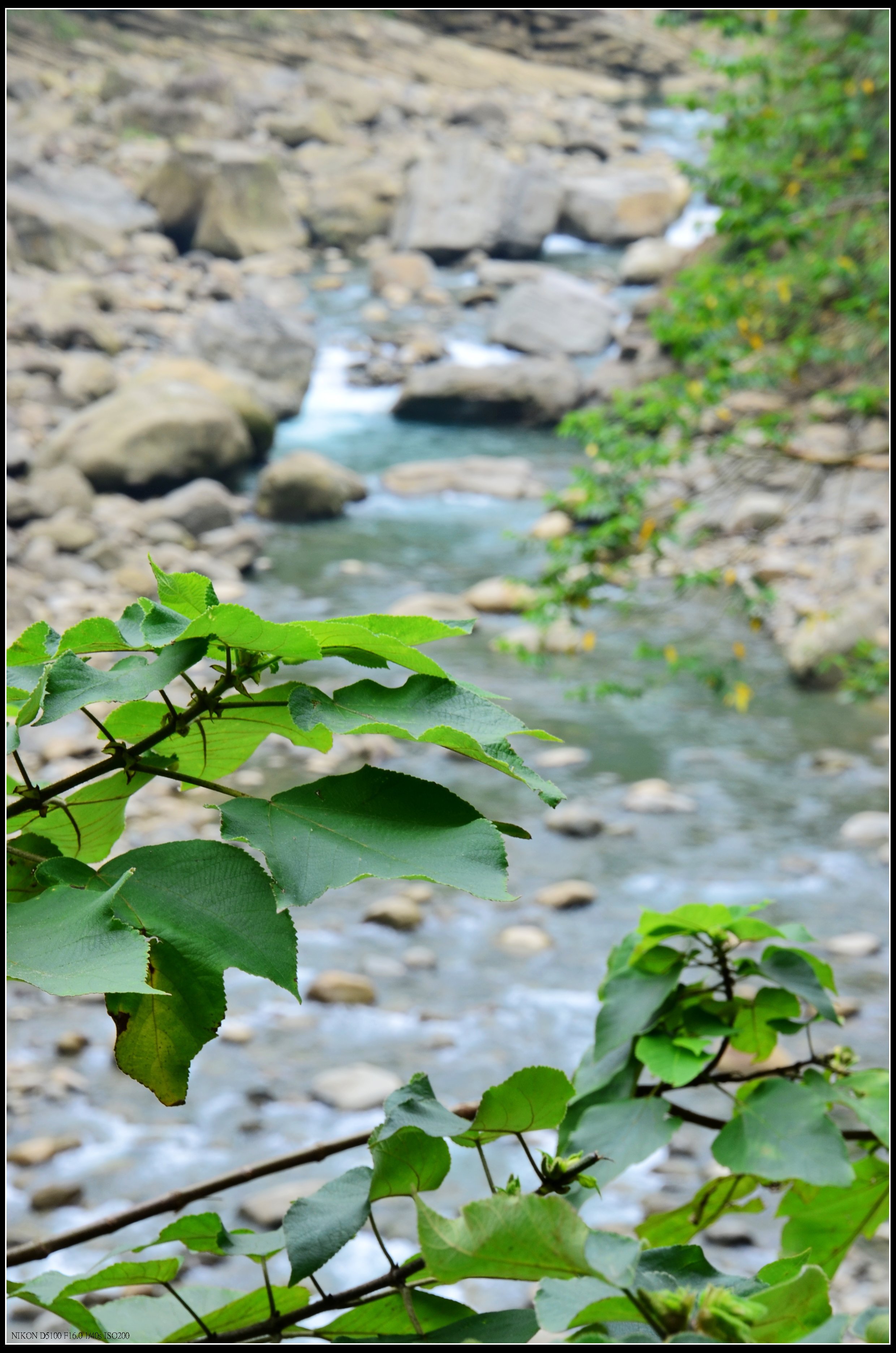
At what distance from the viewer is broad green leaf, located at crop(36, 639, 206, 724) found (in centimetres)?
29

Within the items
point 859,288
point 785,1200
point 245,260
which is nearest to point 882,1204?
point 785,1200

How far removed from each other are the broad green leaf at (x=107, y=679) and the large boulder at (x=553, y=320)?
307 inches

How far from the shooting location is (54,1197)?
208cm

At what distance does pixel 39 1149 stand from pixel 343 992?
2.59 feet

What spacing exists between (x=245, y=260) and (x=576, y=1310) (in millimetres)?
9746

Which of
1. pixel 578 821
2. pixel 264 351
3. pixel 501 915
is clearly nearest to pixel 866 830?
pixel 578 821

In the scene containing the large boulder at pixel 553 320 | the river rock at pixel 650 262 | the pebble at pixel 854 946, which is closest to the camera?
the pebble at pixel 854 946

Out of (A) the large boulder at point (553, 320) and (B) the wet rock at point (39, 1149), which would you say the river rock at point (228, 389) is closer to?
(A) the large boulder at point (553, 320)

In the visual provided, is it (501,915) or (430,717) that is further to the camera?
(501,915)

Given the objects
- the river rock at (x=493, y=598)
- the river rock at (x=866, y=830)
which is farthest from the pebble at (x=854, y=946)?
the river rock at (x=493, y=598)

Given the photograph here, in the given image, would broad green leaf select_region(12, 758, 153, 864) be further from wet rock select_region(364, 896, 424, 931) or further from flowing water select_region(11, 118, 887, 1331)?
wet rock select_region(364, 896, 424, 931)

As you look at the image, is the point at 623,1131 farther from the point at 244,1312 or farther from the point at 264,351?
the point at 264,351

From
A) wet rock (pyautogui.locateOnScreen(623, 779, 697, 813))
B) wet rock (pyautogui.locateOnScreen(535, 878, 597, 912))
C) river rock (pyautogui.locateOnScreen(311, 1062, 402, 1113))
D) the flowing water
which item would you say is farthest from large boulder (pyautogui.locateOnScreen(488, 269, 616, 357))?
river rock (pyautogui.locateOnScreen(311, 1062, 402, 1113))

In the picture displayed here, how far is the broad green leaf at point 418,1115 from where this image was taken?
1.09 feet
